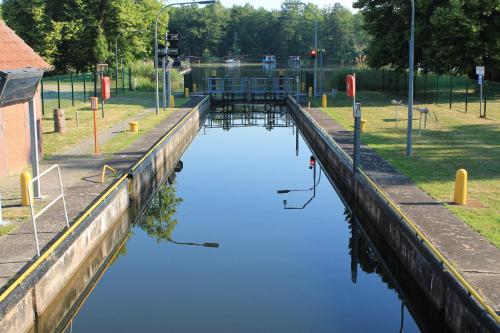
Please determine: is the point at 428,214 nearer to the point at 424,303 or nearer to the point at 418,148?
the point at 424,303

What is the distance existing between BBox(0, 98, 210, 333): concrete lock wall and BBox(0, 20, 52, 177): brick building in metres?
3.52

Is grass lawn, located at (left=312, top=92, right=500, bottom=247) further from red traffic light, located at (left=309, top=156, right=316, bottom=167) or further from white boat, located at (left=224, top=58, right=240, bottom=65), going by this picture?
white boat, located at (left=224, top=58, right=240, bottom=65)

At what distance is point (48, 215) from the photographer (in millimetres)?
13664

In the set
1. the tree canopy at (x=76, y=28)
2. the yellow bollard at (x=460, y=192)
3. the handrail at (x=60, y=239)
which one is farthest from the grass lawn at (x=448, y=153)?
the tree canopy at (x=76, y=28)

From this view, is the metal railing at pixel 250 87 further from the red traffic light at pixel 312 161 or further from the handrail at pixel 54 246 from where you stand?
the handrail at pixel 54 246

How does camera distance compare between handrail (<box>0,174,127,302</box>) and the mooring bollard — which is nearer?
handrail (<box>0,174,127,302</box>)

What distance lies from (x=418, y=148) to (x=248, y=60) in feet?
393

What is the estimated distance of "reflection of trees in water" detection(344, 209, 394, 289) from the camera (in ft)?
42.9

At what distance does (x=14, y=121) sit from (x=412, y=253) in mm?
12313

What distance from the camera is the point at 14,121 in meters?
18.9

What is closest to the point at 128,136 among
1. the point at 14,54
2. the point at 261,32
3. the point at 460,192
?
the point at 14,54

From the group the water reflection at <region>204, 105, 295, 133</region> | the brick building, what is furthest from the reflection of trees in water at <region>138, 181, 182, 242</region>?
the water reflection at <region>204, 105, 295, 133</region>

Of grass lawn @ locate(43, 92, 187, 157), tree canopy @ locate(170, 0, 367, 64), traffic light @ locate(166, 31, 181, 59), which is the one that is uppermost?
tree canopy @ locate(170, 0, 367, 64)

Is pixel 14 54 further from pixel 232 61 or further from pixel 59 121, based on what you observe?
pixel 232 61
